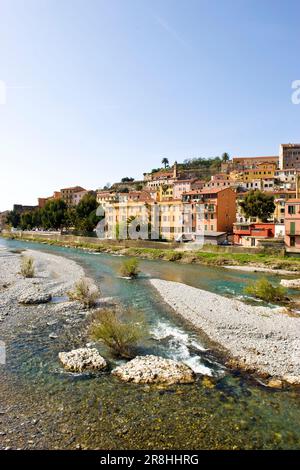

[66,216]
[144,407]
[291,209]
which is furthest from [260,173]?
[144,407]

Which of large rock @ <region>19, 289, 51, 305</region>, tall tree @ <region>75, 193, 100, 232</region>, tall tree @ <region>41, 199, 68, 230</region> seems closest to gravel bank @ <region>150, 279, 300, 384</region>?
large rock @ <region>19, 289, 51, 305</region>

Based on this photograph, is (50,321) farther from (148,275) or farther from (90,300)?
(148,275)

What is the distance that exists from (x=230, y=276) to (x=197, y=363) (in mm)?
23768

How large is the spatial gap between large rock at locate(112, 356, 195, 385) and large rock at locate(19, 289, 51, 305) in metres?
12.0

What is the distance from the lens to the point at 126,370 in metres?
12.8

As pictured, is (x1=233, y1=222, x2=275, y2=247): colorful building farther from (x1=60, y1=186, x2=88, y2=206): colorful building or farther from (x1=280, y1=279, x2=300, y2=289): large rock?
(x1=60, y1=186, x2=88, y2=206): colorful building

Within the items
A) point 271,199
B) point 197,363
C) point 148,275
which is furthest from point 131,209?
point 197,363

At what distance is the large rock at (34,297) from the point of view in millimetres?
22984

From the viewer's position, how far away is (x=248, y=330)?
1717cm

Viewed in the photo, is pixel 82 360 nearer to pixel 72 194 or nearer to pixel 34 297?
→ pixel 34 297

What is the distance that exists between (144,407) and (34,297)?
15370 millimetres

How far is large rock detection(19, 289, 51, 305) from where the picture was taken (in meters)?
23.0

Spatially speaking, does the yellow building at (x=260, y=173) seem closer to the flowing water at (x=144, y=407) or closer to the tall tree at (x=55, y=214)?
the tall tree at (x=55, y=214)

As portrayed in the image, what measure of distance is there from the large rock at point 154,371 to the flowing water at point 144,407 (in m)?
0.39
